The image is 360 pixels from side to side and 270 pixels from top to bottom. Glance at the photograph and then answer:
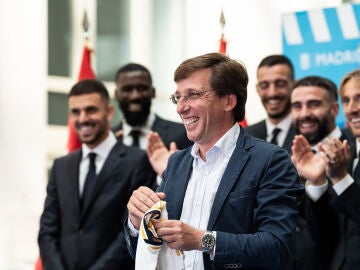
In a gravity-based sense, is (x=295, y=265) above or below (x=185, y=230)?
below

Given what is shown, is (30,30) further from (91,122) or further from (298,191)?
(298,191)

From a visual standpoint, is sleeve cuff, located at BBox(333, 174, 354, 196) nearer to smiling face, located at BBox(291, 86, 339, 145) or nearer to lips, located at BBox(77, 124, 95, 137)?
smiling face, located at BBox(291, 86, 339, 145)

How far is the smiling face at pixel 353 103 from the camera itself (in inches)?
181

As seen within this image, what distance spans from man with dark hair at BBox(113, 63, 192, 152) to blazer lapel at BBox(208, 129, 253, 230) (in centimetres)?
236

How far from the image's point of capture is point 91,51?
6965 mm

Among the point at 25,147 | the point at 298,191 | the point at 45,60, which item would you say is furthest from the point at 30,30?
the point at 298,191

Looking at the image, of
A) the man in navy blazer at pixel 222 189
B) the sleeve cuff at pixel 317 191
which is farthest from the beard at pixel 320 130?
the man in navy blazer at pixel 222 189

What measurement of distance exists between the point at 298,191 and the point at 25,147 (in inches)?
215

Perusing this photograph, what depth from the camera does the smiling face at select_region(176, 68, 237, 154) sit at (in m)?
3.15

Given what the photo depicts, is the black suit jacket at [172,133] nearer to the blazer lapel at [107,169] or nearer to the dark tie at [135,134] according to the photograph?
the dark tie at [135,134]

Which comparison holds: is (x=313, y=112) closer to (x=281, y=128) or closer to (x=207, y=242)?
(x=281, y=128)

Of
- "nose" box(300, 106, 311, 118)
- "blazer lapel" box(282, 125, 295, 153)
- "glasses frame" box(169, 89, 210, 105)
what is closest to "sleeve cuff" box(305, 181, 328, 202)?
"blazer lapel" box(282, 125, 295, 153)

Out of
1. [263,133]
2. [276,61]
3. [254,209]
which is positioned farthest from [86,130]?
[254,209]

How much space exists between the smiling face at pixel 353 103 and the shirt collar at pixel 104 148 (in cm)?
145
